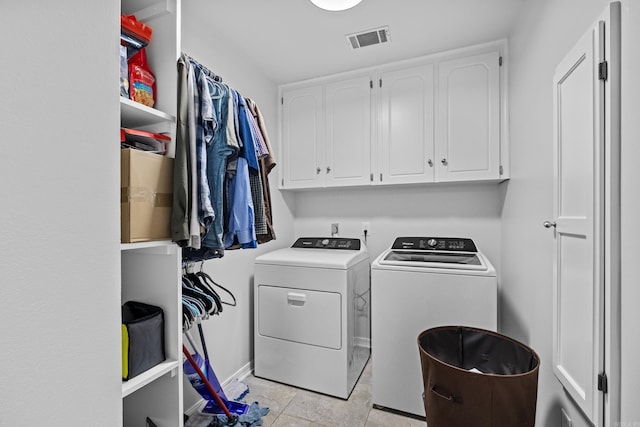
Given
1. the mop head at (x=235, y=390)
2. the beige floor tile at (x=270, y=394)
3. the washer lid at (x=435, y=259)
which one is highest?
the washer lid at (x=435, y=259)

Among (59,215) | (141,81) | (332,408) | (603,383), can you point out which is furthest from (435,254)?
(59,215)

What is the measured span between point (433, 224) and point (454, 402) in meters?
1.57

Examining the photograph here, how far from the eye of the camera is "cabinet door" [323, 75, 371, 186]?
252cm

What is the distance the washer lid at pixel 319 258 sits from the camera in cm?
204

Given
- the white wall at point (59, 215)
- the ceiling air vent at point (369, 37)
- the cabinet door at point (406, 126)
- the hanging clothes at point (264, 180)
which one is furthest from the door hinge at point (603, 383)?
the ceiling air vent at point (369, 37)

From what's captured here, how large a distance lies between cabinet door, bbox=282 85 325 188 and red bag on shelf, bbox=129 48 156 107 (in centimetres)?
150

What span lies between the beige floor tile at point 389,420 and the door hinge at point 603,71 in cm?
184

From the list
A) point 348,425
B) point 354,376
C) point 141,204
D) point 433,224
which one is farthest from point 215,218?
point 433,224

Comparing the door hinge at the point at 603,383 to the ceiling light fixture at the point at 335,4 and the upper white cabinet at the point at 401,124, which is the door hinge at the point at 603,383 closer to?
the upper white cabinet at the point at 401,124

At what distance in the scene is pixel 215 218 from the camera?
136 cm

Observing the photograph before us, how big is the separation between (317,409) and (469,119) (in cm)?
A: 223

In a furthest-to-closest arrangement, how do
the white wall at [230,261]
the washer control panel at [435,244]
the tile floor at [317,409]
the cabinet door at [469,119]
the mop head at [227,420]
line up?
the washer control panel at [435,244] < the cabinet door at [469,119] < the white wall at [230,261] < the tile floor at [317,409] < the mop head at [227,420]

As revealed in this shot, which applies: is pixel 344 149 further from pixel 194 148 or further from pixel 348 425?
pixel 348 425

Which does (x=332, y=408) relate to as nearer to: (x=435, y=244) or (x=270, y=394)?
(x=270, y=394)
